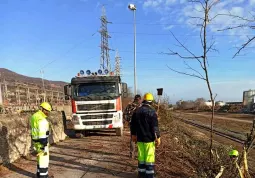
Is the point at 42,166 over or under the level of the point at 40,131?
under

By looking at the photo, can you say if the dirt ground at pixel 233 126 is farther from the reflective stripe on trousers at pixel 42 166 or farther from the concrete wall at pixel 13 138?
the reflective stripe on trousers at pixel 42 166

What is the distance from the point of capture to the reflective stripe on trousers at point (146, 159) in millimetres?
6398

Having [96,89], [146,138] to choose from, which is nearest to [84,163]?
[146,138]

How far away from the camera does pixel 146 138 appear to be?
21.3ft

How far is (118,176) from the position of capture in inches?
286

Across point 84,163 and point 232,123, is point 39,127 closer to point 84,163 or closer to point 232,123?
point 84,163

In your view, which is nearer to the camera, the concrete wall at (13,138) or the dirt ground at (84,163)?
the dirt ground at (84,163)

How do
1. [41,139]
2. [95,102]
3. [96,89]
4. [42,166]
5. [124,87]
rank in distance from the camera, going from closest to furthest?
[41,139], [42,166], [95,102], [96,89], [124,87]

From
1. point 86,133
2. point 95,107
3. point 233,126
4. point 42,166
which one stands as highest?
point 95,107

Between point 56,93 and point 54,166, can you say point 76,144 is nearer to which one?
point 54,166

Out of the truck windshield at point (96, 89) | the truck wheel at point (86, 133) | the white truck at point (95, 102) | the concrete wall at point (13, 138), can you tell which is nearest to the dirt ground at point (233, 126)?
the white truck at point (95, 102)

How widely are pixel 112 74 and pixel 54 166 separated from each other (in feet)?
23.2

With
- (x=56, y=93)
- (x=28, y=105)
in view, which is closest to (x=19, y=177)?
(x=28, y=105)

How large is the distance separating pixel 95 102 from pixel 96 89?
0.65m
